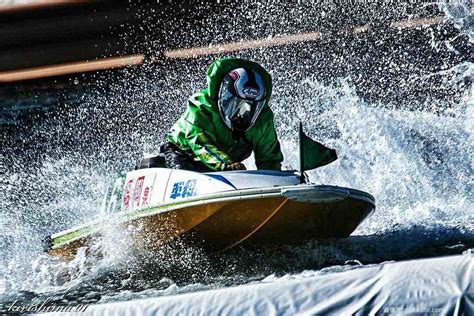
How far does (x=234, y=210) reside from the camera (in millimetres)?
5270

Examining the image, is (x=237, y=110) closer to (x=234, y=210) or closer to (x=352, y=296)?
(x=234, y=210)

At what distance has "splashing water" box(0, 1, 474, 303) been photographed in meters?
5.55

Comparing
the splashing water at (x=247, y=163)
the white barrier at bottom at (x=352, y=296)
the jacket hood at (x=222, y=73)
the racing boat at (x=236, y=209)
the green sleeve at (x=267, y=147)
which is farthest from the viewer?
the green sleeve at (x=267, y=147)

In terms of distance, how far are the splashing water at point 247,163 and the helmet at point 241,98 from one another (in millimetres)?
834

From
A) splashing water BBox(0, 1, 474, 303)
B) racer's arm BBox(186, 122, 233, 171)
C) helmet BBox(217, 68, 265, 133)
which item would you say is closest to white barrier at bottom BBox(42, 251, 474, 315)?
splashing water BBox(0, 1, 474, 303)

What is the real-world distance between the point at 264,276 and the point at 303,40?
5.23 m

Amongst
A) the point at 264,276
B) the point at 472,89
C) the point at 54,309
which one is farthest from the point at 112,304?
the point at 472,89

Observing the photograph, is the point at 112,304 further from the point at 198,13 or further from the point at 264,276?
the point at 198,13

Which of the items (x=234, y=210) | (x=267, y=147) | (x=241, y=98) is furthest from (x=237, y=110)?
(x=234, y=210)

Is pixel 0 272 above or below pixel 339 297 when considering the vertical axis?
below

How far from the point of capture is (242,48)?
10.2 meters

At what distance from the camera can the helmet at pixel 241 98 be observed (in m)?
5.81

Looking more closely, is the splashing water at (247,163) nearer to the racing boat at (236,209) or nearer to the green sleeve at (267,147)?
the racing boat at (236,209)

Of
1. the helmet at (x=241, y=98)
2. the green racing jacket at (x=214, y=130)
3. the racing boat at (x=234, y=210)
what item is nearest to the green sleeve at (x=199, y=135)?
the green racing jacket at (x=214, y=130)
